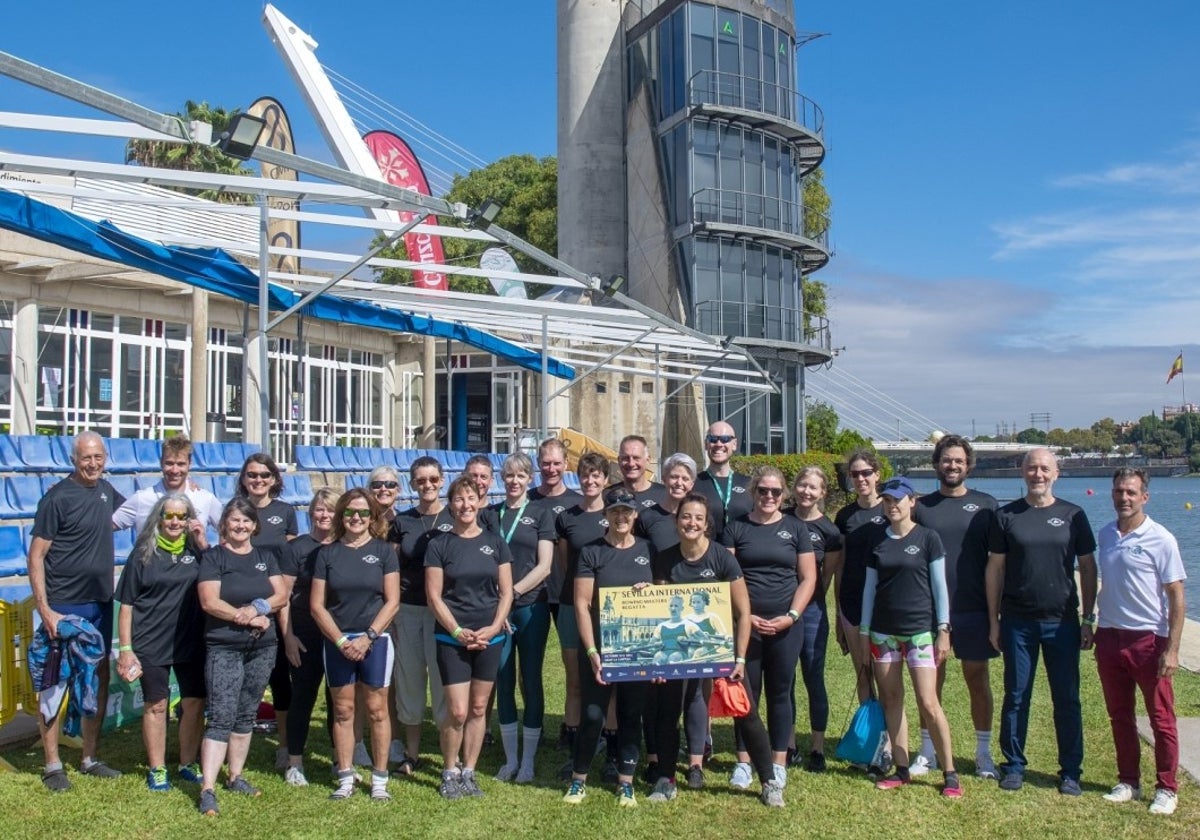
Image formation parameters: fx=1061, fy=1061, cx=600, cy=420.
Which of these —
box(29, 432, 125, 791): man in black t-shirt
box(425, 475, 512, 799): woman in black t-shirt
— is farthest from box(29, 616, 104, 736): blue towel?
box(425, 475, 512, 799): woman in black t-shirt

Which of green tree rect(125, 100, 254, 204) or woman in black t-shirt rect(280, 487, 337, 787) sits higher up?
green tree rect(125, 100, 254, 204)

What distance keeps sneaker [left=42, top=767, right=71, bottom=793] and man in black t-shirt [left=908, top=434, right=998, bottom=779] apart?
4542 millimetres

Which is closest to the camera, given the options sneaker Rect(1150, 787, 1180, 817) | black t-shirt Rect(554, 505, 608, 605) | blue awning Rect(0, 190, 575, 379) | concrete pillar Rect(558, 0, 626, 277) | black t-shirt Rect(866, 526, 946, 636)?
sneaker Rect(1150, 787, 1180, 817)

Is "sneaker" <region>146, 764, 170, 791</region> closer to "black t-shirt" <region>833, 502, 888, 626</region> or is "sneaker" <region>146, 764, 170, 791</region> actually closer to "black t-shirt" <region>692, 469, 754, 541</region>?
"black t-shirt" <region>692, 469, 754, 541</region>

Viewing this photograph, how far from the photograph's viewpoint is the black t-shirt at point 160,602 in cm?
549

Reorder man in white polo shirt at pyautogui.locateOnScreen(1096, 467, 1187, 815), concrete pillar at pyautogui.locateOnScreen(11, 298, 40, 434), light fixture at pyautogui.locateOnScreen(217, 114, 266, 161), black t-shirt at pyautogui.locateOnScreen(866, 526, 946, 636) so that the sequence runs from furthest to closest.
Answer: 1. concrete pillar at pyautogui.locateOnScreen(11, 298, 40, 434)
2. light fixture at pyautogui.locateOnScreen(217, 114, 266, 161)
3. black t-shirt at pyautogui.locateOnScreen(866, 526, 946, 636)
4. man in white polo shirt at pyautogui.locateOnScreen(1096, 467, 1187, 815)

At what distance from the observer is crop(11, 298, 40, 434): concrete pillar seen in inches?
666

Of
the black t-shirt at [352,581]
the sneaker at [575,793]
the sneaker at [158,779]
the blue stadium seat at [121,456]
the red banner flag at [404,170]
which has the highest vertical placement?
the red banner flag at [404,170]

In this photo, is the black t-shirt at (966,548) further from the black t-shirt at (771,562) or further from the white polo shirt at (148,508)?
the white polo shirt at (148,508)

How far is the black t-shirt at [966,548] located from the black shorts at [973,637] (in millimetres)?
42

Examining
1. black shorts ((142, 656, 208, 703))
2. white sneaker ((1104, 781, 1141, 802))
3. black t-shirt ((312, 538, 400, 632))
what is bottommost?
white sneaker ((1104, 781, 1141, 802))

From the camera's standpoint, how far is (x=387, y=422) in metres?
26.7

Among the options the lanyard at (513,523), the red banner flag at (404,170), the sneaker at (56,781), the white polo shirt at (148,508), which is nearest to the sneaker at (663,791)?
the lanyard at (513,523)

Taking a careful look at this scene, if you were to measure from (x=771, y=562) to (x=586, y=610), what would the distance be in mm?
1046
